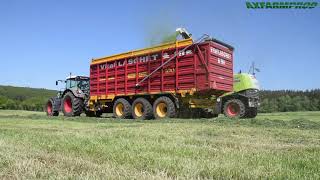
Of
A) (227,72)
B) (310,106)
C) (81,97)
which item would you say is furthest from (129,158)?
(310,106)

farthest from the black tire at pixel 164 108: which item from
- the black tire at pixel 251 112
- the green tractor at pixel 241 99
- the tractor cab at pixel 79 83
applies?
the tractor cab at pixel 79 83

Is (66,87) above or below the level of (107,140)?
above

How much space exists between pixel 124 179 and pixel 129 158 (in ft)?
3.91

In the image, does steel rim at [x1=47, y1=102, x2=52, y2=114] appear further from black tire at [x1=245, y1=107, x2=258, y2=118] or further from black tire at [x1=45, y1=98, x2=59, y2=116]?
black tire at [x1=245, y1=107, x2=258, y2=118]

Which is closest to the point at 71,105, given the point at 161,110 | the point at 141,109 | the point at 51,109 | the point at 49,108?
the point at 51,109

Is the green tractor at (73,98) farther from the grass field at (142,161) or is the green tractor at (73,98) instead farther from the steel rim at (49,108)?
the grass field at (142,161)

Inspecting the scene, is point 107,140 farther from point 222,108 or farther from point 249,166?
point 222,108

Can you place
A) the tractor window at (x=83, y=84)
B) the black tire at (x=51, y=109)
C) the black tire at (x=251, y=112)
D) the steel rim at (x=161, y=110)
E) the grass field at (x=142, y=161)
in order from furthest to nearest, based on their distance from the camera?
1. the black tire at (x=51, y=109)
2. the tractor window at (x=83, y=84)
3. the black tire at (x=251, y=112)
4. the steel rim at (x=161, y=110)
5. the grass field at (x=142, y=161)

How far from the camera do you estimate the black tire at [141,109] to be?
61.6 ft

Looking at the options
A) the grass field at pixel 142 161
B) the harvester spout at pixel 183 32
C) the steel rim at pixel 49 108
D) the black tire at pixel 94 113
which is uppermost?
the harvester spout at pixel 183 32

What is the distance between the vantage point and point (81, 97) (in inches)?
901

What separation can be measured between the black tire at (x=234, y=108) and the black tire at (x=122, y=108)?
13.7 ft

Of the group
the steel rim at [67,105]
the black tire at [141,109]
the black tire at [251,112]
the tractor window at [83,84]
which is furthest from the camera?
the tractor window at [83,84]

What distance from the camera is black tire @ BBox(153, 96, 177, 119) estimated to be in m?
17.7
